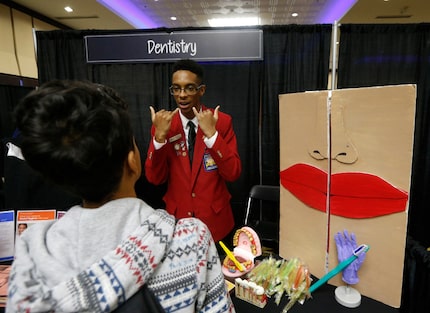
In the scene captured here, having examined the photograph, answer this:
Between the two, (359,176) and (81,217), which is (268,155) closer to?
(359,176)

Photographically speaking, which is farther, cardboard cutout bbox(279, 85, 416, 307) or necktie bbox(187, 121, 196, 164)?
necktie bbox(187, 121, 196, 164)

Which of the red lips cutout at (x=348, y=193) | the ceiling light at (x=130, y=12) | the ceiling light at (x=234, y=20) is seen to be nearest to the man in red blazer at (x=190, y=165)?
the red lips cutout at (x=348, y=193)

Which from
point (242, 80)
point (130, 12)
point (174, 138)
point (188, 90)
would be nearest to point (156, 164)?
point (174, 138)

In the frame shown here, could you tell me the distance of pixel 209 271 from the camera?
1.87 feet

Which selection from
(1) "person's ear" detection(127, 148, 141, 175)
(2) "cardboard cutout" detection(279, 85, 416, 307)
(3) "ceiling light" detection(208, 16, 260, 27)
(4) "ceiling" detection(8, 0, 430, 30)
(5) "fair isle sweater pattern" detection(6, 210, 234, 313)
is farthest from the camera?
(3) "ceiling light" detection(208, 16, 260, 27)

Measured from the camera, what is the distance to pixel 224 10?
5070mm

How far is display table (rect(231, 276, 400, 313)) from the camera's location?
95cm

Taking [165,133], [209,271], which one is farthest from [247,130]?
[209,271]

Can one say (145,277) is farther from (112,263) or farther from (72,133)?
(72,133)

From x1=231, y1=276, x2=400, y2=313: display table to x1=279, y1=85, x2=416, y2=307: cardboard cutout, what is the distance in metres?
0.04

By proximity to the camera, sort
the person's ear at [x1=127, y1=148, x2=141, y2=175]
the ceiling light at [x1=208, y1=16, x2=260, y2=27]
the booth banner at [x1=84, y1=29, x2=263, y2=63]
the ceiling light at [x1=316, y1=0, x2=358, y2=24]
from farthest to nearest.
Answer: the ceiling light at [x1=208, y1=16, x2=260, y2=27]
the ceiling light at [x1=316, y1=0, x2=358, y2=24]
the booth banner at [x1=84, y1=29, x2=263, y2=63]
the person's ear at [x1=127, y1=148, x2=141, y2=175]

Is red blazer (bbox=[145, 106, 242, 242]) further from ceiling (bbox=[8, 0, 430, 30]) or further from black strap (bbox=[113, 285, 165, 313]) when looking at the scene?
ceiling (bbox=[8, 0, 430, 30])

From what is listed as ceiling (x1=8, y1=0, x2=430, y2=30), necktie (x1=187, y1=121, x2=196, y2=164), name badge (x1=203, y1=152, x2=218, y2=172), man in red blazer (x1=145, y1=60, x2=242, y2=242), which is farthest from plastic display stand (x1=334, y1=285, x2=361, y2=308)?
ceiling (x1=8, y1=0, x2=430, y2=30)

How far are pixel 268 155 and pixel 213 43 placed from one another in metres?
1.03
